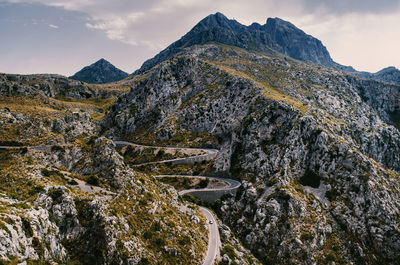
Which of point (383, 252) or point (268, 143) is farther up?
point (268, 143)

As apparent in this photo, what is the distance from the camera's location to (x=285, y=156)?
86062 mm

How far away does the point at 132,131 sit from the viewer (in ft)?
481

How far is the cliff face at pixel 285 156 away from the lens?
2542 inches

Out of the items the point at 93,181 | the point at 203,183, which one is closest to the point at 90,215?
the point at 93,181

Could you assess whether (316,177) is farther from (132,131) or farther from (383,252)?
(132,131)

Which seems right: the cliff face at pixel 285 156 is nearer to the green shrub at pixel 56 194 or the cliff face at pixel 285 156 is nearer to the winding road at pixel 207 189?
the winding road at pixel 207 189

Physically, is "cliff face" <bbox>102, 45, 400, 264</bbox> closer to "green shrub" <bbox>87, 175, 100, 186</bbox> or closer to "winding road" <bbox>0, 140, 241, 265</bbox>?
"winding road" <bbox>0, 140, 241, 265</bbox>

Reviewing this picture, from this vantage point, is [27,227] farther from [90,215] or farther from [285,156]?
[285,156]

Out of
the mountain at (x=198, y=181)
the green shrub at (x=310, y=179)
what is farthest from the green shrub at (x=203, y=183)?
the green shrub at (x=310, y=179)

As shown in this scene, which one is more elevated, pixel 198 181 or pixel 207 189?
pixel 207 189

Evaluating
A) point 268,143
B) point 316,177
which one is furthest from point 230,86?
point 316,177

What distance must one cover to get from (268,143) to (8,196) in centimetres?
8612

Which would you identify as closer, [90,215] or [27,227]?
[27,227]

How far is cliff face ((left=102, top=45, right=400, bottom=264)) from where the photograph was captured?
64562mm
